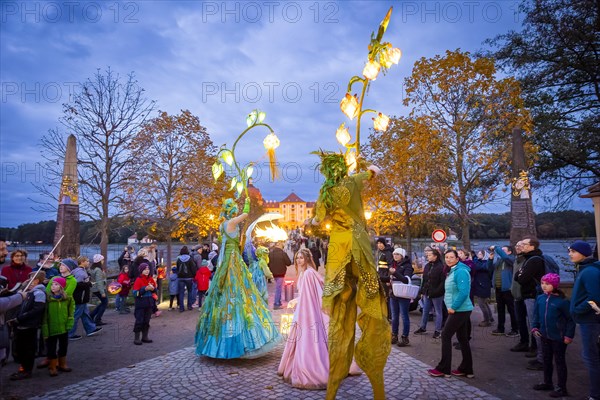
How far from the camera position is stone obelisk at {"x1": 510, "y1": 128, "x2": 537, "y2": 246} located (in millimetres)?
10773

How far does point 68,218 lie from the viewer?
10.1m

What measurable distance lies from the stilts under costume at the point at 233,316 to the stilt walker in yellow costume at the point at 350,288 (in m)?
2.37

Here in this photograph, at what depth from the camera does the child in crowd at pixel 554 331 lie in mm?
4660

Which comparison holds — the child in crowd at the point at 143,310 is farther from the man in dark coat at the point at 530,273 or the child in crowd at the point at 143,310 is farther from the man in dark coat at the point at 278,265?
the man in dark coat at the point at 530,273

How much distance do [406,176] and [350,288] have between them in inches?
523

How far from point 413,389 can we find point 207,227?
45.2ft

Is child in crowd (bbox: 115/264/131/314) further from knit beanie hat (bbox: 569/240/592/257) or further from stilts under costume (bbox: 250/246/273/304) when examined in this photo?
knit beanie hat (bbox: 569/240/592/257)

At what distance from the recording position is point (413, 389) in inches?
189

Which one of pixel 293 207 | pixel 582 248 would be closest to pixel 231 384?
pixel 582 248

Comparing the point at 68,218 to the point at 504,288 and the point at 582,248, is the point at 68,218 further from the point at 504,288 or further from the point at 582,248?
the point at 582,248

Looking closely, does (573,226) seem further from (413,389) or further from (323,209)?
(323,209)

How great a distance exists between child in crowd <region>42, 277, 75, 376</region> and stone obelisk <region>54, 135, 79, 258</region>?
4.65 meters

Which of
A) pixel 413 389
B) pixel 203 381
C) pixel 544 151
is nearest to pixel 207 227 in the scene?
pixel 203 381

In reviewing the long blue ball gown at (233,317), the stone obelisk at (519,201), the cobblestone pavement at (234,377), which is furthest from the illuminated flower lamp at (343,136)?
the stone obelisk at (519,201)
